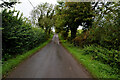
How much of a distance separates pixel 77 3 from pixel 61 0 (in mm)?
5862

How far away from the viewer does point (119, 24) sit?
838cm

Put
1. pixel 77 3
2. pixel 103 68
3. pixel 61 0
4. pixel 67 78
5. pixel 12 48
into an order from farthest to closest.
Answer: pixel 61 0 < pixel 77 3 < pixel 12 48 < pixel 103 68 < pixel 67 78

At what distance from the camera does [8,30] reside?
772cm

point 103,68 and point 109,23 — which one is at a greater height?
point 109,23

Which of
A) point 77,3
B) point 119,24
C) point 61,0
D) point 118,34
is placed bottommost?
point 118,34

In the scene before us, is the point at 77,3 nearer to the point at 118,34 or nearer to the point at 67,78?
the point at 118,34

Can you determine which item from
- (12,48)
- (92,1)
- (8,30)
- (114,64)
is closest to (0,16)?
(8,30)

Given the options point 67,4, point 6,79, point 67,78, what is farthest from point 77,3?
point 6,79

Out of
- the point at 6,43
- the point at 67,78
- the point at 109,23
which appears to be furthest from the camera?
the point at 109,23

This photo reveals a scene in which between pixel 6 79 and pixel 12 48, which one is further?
pixel 12 48

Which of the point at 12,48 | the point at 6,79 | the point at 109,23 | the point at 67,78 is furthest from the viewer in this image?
the point at 109,23

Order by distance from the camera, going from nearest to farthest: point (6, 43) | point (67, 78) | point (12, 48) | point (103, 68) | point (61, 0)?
point (67, 78) → point (103, 68) → point (6, 43) → point (12, 48) → point (61, 0)

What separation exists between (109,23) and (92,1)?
10.5 m

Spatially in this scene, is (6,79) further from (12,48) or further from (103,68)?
(103,68)
